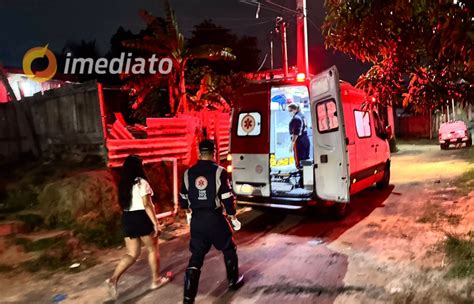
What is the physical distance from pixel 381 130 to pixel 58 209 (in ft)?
23.7

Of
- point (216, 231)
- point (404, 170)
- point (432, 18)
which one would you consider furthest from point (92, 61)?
point (432, 18)

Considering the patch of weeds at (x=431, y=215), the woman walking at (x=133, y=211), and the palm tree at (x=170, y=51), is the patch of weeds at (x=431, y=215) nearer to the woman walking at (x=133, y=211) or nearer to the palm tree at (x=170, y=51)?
the woman walking at (x=133, y=211)

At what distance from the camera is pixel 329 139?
7.29 m

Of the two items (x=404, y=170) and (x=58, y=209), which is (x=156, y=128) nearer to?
(x=58, y=209)

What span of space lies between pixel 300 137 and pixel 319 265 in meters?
4.16

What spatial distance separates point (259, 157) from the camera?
821 cm

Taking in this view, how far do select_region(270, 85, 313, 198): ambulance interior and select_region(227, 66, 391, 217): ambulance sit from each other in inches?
0.9

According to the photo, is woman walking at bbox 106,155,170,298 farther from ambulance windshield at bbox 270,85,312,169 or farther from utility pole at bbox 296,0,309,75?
utility pole at bbox 296,0,309,75

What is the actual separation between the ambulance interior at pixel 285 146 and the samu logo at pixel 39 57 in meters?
12.2

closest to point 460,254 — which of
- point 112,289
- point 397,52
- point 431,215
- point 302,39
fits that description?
point 431,215

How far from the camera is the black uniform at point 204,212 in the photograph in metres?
4.62

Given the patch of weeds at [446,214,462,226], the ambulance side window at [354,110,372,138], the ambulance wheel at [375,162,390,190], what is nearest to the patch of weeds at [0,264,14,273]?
the ambulance side window at [354,110,372,138]

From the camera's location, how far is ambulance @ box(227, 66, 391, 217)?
23.4 feet

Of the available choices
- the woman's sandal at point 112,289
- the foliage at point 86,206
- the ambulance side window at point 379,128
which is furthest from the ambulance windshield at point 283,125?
the woman's sandal at point 112,289
